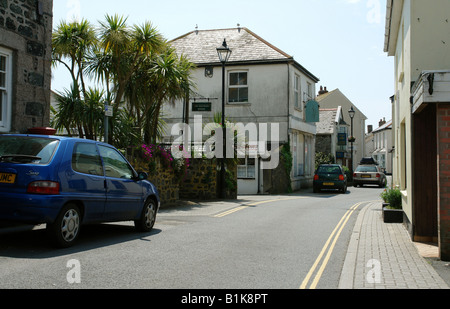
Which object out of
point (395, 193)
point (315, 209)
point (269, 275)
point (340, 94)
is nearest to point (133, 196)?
point (269, 275)

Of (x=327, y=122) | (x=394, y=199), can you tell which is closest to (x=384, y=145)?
(x=327, y=122)

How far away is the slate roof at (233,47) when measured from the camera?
88.7ft

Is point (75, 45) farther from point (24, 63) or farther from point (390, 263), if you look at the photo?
point (390, 263)

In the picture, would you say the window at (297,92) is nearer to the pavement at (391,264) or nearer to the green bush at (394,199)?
the green bush at (394,199)

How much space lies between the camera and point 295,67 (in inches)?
1091

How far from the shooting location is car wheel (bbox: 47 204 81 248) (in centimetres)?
696

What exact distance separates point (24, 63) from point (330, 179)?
18168 millimetres

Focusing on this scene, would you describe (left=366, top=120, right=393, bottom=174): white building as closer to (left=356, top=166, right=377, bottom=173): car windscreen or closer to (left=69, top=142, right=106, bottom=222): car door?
(left=356, top=166, right=377, bottom=173): car windscreen

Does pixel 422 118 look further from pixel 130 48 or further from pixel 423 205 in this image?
pixel 130 48

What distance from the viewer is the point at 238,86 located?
2753 centimetres

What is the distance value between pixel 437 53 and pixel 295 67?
64.2 feet
